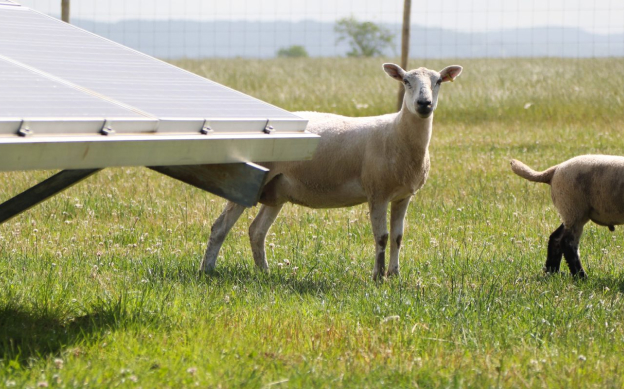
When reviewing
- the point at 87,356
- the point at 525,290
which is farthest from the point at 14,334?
the point at 525,290

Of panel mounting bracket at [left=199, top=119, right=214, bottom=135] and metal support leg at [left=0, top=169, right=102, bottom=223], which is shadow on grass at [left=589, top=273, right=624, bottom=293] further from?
metal support leg at [left=0, top=169, right=102, bottom=223]

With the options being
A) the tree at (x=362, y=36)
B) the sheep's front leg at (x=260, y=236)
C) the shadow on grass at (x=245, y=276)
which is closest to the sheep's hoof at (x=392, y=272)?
the shadow on grass at (x=245, y=276)

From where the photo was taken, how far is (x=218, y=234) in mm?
7094

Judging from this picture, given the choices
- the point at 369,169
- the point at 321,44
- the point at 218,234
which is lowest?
the point at 321,44

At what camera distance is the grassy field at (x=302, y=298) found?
14.1 ft

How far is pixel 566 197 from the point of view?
6.85 metres

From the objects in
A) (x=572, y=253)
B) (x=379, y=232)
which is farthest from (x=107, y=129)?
(x=572, y=253)

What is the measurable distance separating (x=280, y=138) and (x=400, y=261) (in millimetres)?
2799

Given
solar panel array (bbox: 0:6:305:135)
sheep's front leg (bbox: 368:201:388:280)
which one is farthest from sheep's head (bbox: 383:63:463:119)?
solar panel array (bbox: 0:6:305:135)

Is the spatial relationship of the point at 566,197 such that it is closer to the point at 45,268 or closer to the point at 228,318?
the point at 228,318

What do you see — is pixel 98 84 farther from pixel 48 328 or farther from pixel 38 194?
pixel 48 328

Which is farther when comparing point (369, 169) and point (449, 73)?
point (449, 73)

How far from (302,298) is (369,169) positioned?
1433 mm

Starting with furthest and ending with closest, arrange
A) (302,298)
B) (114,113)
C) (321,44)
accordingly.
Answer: (321,44) < (302,298) < (114,113)
